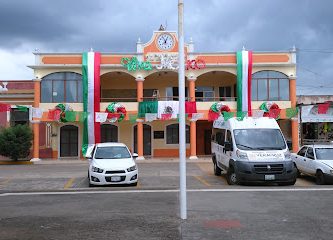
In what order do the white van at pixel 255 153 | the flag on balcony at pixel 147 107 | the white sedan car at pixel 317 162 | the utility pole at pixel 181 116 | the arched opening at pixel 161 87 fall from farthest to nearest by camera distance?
the arched opening at pixel 161 87 < the flag on balcony at pixel 147 107 < the white sedan car at pixel 317 162 < the white van at pixel 255 153 < the utility pole at pixel 181 116

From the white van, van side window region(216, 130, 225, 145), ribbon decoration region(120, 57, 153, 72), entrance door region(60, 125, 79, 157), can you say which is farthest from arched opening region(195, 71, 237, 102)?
the white van

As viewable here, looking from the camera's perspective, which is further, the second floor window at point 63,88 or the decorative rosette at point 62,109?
the second floor window at point 63,88

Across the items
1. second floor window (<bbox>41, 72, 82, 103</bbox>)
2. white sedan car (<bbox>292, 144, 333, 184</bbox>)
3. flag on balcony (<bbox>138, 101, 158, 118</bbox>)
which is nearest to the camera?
white sedan car (<bbox>292, 144, 333, 184</bbox>)

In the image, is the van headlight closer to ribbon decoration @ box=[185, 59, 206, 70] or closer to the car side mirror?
the car side mirror

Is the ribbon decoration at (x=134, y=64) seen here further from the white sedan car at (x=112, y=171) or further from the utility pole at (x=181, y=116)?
the utility pole at (x=181, y=116)

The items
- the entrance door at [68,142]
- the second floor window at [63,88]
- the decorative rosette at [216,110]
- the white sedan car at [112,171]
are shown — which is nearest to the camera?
the white sedan car at [112,171]

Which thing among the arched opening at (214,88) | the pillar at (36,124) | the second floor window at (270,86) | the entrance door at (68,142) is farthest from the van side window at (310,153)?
the entrance door at (68,142)

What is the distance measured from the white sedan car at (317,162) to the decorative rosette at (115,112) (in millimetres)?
14814

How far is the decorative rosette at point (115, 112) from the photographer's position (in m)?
30.9

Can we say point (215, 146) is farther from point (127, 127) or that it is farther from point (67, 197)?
point (127, 127)

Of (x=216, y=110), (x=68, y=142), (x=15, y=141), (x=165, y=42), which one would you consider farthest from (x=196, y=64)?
(x=15, y=141)

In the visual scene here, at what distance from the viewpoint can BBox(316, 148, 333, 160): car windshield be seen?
1741cm

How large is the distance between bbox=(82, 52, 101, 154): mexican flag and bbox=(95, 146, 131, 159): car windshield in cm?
1400

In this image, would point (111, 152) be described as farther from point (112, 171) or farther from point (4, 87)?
point (4, 87)
